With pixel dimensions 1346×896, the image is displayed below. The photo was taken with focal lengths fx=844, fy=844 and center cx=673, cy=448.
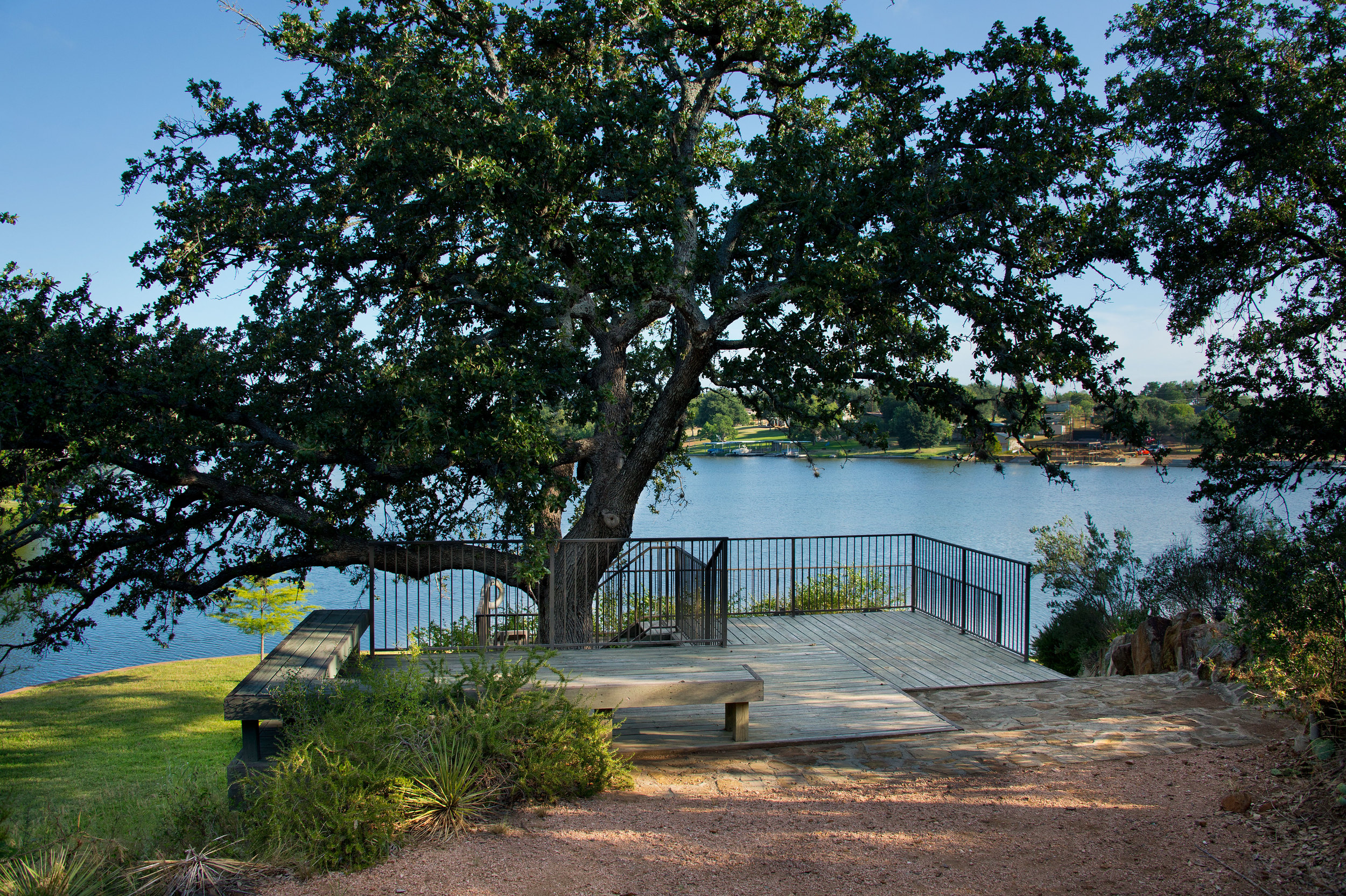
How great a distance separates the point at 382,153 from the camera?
29.7ft

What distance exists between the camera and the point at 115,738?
43.7 feet

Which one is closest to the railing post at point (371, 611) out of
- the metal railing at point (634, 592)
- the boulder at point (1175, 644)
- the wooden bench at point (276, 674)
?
the metal railing at point (634, 592)

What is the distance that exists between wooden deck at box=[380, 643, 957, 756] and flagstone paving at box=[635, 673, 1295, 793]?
13 cm

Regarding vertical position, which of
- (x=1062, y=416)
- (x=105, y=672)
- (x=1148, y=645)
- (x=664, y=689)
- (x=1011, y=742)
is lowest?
(x=105, y=672)

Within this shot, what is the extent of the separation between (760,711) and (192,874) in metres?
4.24

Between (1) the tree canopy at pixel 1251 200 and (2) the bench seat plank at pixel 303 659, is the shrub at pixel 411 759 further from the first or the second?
(1) the tree canopy at pixel 1251 200

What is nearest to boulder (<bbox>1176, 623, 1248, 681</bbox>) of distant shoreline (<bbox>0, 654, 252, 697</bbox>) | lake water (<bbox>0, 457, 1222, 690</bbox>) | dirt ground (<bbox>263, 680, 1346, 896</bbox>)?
dirt ground (<bbox>263, 680, 1346, 896</bbox>)

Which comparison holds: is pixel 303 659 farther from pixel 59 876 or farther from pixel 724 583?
pixel 724 583

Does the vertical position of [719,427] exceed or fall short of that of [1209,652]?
it exceeds it

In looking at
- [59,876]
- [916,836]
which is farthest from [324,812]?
[916,836]

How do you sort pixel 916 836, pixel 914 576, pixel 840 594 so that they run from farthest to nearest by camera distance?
pixel 840 594 < pixel 914 576 < pixel 916 836

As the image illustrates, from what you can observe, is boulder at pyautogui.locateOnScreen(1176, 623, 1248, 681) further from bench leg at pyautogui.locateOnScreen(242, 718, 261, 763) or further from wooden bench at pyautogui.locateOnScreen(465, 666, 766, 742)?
bench leg at pyautogui.locateOnScreen(242, 718, 261, 763)

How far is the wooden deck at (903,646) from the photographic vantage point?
8.11m

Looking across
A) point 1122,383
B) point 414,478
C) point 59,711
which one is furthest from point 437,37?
point 59,711
